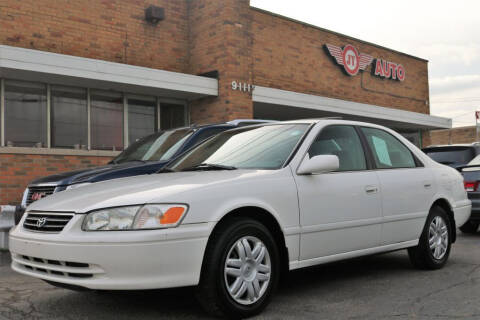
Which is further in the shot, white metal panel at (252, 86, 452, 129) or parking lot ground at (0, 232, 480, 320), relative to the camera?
white metal panel at (252, 86, 452, 129)

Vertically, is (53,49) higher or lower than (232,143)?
higher

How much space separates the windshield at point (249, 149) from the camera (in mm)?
4637

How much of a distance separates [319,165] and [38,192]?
169 inches

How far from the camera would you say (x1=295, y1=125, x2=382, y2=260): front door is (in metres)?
4.46

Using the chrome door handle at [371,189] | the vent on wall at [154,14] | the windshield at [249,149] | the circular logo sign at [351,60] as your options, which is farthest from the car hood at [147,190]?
the circular logo sign at [351,60]

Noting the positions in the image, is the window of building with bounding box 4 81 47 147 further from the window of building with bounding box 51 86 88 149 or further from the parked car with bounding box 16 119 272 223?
the parked car with bounding box 16 119 272 223

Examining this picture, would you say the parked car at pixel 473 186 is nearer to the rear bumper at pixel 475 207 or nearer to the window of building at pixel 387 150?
the rear bumper at pixel 475 207

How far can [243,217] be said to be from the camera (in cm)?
406

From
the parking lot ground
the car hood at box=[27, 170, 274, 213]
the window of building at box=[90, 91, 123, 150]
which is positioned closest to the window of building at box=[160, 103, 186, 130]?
the window of building at box=[90, 91, 123, 150]

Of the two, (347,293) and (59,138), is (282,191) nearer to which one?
(347,293)

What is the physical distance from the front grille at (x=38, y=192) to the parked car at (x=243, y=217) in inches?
94.9

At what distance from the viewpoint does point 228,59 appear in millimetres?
13750

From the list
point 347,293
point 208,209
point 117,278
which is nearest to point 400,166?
point 347,293

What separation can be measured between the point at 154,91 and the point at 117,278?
32.8 ft
